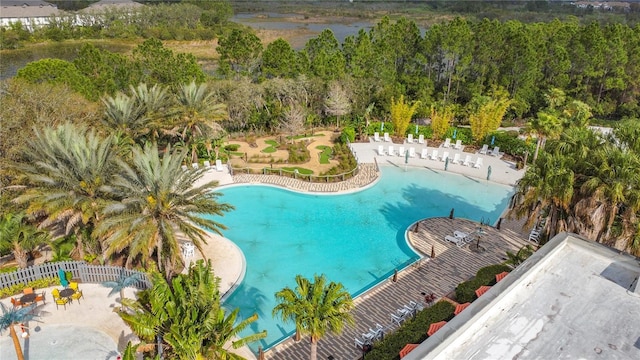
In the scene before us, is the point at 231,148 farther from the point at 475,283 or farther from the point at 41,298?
the point at 475,283

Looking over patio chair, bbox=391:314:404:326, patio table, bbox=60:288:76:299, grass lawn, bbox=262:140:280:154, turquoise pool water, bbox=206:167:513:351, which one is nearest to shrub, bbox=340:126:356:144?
turquoise pool water, bbox=206:167:513:351

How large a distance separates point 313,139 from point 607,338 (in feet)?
99.3

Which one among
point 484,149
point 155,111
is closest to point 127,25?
point 155,111

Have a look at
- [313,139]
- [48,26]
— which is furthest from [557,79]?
[48,26]

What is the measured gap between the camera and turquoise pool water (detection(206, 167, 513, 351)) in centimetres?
2089

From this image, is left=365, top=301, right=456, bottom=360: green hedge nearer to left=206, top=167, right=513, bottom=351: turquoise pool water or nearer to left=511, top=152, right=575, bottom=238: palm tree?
left=206, top=167, right=513, bottom=351: turquoise pool water

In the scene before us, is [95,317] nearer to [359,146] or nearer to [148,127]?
[148,127]

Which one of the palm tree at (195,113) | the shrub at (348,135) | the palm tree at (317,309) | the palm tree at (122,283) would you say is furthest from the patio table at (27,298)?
the shrub at (348,135)

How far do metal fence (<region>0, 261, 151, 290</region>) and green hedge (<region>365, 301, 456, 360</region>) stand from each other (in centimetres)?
1016

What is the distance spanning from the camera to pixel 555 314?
12.5 m

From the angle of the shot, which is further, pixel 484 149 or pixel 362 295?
pixel 484 149

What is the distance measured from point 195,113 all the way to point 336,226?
43.4 feet

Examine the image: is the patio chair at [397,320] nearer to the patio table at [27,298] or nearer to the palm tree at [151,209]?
the palm tree at [151,209]

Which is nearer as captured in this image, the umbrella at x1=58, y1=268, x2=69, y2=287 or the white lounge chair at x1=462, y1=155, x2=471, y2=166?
the umbrella at x1=58, y1=268, x2=69, y2=287
